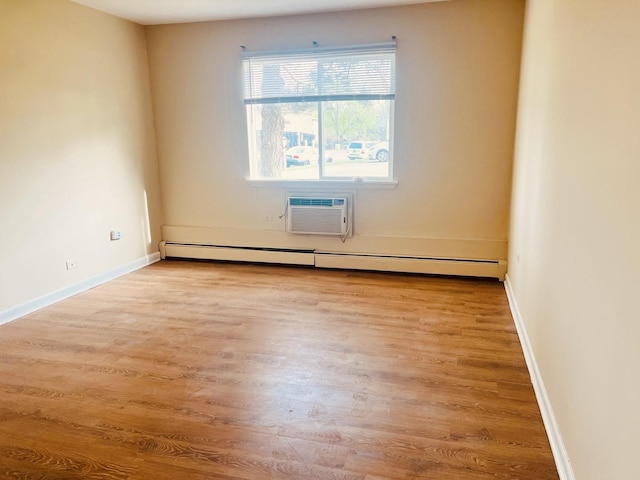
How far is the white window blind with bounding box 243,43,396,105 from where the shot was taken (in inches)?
175

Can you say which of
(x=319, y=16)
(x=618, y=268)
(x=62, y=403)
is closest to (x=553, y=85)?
(x=618, y=268)

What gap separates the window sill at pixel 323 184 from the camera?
466 centimetres

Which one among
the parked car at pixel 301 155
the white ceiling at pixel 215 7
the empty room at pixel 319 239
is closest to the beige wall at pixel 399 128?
the empty room at pixel 319 239

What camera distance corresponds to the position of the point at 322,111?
4703 mm

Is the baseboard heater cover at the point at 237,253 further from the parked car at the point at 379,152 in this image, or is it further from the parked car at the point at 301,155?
the parked car at the point at 379,152

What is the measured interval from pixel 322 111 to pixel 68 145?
2.49 metres

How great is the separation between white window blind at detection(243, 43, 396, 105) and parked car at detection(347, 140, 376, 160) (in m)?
0.46

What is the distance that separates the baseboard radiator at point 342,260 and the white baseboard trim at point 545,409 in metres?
1.11

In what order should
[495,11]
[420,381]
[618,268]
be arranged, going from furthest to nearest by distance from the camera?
[495,11]
[420,381]
[618,268]

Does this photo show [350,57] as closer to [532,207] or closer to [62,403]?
[532,207]

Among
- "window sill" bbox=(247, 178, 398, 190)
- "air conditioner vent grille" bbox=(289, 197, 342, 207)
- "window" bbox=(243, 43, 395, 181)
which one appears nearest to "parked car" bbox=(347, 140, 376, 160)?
"window" bbox=(243, 43, 395, 181)

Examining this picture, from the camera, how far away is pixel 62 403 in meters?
2.39

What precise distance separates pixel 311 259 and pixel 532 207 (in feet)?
8.44

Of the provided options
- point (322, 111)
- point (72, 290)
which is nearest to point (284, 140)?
point (322, 111)
